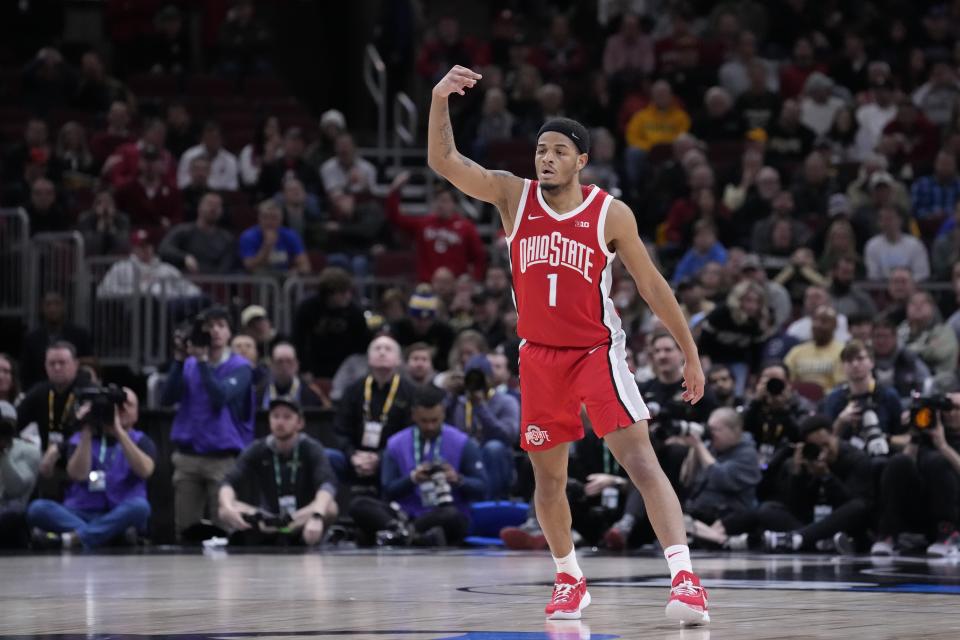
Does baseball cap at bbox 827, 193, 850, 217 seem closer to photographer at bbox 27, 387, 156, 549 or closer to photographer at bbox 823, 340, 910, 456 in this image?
photographer at bbox 823, 340, 910, 456

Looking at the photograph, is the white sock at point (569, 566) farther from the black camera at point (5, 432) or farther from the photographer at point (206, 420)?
the black camera at point (5, 432)

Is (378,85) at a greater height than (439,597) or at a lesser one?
greater

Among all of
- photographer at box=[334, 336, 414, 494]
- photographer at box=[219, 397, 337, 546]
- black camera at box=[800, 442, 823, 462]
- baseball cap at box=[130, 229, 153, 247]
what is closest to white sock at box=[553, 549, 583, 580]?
black camera at box=[800, 442, 823, 462]

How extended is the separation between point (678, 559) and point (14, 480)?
7678mm

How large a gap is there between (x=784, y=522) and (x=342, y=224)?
285 inches

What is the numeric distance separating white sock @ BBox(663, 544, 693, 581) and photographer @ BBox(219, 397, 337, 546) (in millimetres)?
6392

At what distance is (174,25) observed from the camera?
21.0 m

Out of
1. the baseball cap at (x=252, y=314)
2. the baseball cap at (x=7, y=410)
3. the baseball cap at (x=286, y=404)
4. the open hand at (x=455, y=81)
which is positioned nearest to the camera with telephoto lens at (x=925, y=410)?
the baseball cap at (x=286, y=404)

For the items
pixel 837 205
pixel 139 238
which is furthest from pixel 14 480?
pixel 837 205

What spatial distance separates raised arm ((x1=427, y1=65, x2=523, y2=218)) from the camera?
673 centimetres

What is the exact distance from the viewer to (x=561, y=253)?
683 centimetres

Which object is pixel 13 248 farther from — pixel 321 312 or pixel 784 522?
pixel 784 522

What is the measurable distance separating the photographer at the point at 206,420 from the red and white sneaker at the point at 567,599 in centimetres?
684

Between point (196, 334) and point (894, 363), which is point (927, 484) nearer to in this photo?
point (894, 363)
